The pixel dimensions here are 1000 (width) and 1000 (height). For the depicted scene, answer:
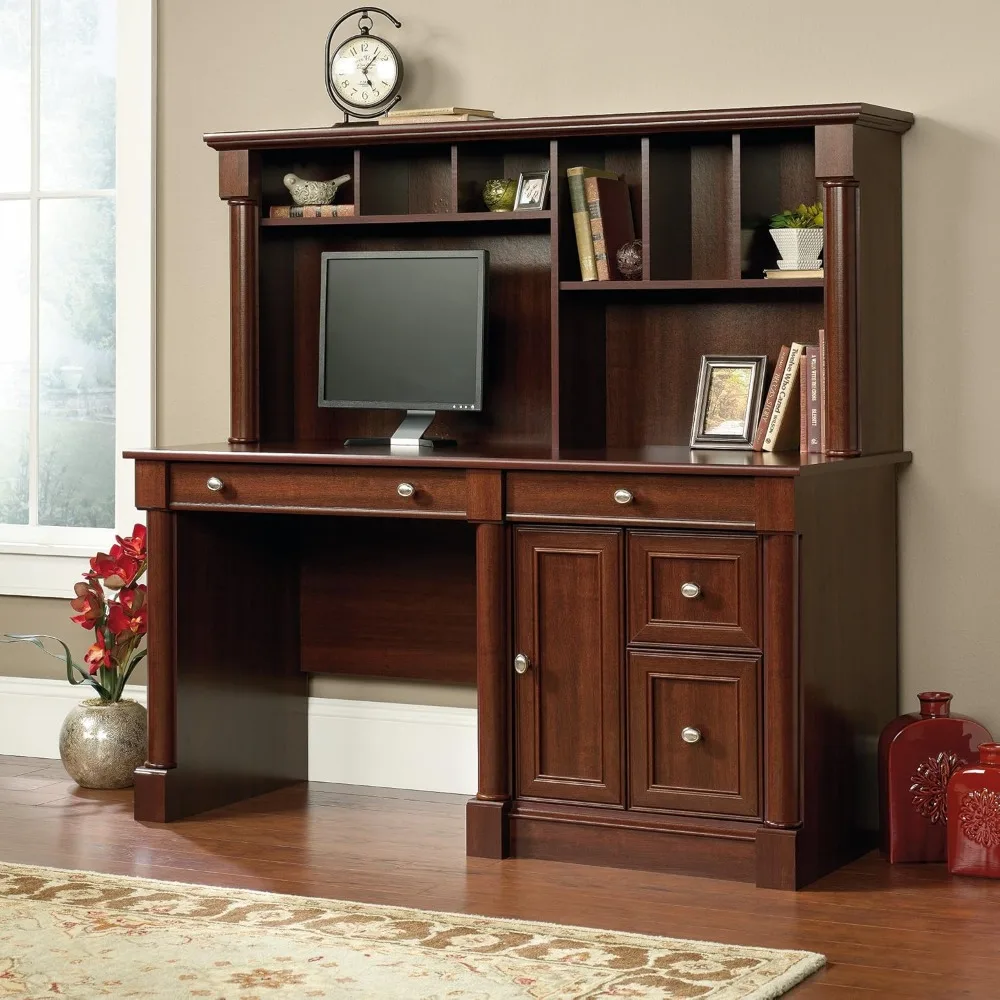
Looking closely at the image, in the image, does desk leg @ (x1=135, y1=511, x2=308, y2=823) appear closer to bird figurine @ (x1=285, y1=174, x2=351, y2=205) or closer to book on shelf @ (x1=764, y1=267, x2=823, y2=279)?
bird figurine @ (x1=285, y1=174, x2=351, y2=205)

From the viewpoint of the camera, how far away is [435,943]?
3.02 metres

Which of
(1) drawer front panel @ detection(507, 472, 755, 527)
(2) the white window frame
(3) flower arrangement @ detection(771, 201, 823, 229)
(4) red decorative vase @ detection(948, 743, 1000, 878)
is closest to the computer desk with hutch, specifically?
(1) drawer front panel @ detection(507, 472, 755, 527)

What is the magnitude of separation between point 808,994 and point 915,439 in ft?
4.79

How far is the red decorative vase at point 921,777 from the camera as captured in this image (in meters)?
3.58

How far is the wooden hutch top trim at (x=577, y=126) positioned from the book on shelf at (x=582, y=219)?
0.09 metres

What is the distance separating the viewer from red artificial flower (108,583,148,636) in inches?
166

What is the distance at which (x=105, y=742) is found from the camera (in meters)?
4.25

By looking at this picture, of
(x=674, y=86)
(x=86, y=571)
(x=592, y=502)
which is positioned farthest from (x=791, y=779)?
(x=86, y=571)

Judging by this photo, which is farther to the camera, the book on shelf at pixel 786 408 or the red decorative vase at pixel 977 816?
the book on shelf at pixel 786 408

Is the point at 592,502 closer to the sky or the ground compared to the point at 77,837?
closer to the sky

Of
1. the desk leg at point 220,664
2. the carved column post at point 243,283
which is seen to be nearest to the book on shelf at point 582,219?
the carved column post at point 243,283

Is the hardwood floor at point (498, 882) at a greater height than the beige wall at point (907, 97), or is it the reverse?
the beige wall at point (907, 97)

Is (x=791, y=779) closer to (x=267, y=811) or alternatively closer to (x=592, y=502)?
(x=592, y=502)

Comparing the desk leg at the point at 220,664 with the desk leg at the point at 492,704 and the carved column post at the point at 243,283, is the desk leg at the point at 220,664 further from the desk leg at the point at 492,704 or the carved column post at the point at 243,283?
the desk leg at the point at 492,704
